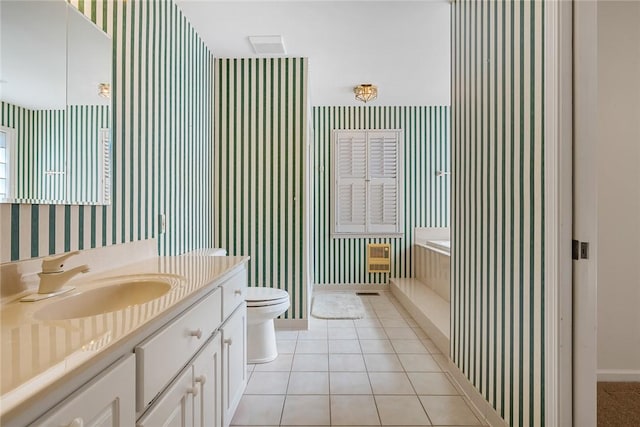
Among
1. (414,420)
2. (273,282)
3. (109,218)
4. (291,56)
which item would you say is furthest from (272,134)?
(414,420)

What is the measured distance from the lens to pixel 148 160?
2031 mm

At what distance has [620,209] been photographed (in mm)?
2152

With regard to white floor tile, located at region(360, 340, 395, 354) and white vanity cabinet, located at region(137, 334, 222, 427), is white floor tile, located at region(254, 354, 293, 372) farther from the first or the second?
white vanity cabinet, located at region(137, 334, 222, 427)

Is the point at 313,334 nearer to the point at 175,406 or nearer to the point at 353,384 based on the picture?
the point at 353,384

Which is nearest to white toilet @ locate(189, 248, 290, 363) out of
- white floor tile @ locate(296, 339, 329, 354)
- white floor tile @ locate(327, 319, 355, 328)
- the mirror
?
white floor tile @ locate(296, 339, 329, 354)

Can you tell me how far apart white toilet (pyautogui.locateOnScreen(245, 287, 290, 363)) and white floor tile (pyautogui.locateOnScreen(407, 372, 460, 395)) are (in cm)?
99

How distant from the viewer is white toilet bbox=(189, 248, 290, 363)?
93.8 inches

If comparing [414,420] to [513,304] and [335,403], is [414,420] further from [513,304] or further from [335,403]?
[513,304]

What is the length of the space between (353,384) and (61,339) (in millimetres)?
1816

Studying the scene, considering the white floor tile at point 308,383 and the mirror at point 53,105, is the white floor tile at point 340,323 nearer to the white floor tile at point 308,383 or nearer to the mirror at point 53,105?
the white floor tile at point 308,383

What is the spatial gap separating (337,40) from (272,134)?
0.98m

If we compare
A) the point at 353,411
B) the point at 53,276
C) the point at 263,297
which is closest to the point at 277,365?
the point at 263,297

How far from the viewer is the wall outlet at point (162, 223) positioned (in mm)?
2162

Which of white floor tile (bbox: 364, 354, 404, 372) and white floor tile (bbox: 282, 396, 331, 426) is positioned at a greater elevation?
white floor tile (bbox: 364, 354, 404, 372)
